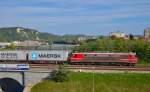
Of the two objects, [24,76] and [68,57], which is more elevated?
[68,57]

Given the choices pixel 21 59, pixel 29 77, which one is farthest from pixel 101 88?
pixel 21 59

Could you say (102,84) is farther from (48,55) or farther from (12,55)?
(12,55)

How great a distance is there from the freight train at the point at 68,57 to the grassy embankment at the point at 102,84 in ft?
42.3

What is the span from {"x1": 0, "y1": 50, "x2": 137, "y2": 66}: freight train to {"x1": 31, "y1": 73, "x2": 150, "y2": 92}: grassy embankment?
508 inches

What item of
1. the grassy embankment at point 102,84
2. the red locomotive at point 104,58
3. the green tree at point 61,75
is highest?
the red locomotive at point 104,58

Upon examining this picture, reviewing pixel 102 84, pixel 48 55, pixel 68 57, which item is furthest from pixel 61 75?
pixel 48 55

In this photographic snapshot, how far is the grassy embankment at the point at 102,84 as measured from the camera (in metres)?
46.7

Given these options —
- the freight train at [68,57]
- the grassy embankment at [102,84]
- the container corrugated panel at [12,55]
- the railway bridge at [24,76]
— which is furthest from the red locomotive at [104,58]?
the railway bridge at [24,76]

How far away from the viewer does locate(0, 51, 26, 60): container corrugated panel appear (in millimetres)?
69625

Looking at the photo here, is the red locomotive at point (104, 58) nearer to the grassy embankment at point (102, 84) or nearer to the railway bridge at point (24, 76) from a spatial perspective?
the grassy embankment at point (102, 84)

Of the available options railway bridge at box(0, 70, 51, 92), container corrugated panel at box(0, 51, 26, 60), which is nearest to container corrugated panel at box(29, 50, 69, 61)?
container corrugated panel at box(0, 51, 26, 60)

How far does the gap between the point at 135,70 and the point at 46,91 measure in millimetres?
14230

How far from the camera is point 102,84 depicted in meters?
47.8

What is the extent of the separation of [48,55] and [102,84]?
2229 centimetres
